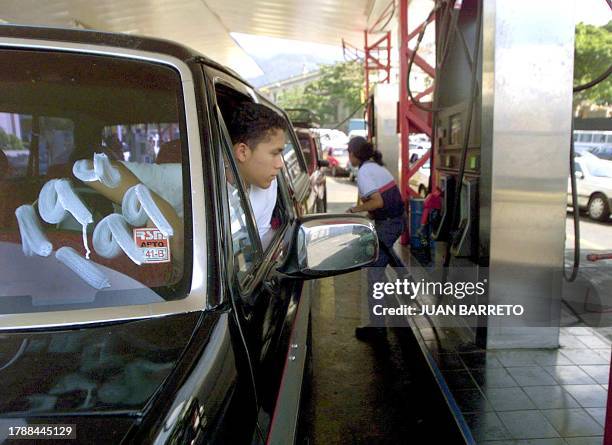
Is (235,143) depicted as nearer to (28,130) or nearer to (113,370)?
(28,130)

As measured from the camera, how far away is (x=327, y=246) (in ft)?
5.94

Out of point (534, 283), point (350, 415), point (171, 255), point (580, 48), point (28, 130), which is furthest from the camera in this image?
point (580, 48)

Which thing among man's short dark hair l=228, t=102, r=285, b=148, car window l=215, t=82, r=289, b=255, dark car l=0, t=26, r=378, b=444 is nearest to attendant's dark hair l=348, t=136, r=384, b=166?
car window l=215, t=82, r=289, b=255

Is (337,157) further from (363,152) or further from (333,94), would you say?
(333,94)

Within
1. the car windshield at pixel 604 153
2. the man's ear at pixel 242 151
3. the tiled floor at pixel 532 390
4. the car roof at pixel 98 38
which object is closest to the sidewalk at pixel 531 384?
the tiled floor at pixel 532 390

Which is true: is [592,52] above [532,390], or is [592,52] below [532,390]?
above

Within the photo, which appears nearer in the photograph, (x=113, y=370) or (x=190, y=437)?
(x=190, y=437)

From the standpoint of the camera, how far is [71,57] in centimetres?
155

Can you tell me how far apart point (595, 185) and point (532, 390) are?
819 centimetres

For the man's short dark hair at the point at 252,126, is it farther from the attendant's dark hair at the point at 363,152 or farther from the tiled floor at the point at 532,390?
the attendant's dark hair at the point at 363,152

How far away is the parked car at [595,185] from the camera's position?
9.41 metres

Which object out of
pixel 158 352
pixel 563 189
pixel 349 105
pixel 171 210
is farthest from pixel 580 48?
pixel 349 105

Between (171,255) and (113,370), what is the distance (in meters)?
0.39

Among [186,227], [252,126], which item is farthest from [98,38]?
[252,126]
